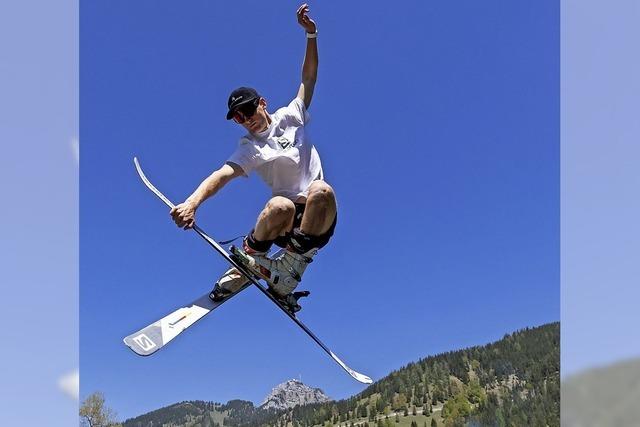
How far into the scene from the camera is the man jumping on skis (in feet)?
13.4

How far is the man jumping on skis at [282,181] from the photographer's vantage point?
408 centimetres

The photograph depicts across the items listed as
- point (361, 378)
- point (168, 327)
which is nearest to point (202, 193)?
point (168, 327)

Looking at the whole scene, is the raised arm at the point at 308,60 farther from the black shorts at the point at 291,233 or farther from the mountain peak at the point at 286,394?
the mountain peak at the point at 286,394

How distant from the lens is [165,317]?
484cm

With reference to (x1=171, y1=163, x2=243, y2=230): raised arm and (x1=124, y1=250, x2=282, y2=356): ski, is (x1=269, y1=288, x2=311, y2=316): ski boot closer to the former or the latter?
(x1=124, y1=250, x2=282, y2=356): ski

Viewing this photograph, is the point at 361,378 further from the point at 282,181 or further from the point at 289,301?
the point at 282,181

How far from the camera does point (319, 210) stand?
411 centimetres

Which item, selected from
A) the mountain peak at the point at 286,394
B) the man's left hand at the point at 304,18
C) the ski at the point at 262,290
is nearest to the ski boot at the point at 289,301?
the ski at the point at 262,290

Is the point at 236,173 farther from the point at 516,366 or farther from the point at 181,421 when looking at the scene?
the point at 516,366

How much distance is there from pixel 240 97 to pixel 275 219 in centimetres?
73

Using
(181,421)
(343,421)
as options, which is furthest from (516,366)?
(181,421)

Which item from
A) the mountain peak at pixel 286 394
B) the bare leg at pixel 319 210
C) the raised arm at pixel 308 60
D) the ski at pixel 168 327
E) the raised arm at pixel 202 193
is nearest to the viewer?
the raised arm at pixel 202 193

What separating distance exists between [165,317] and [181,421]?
3337 centimetres

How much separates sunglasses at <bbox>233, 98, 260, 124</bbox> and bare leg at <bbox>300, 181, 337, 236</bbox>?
1.78 feet
